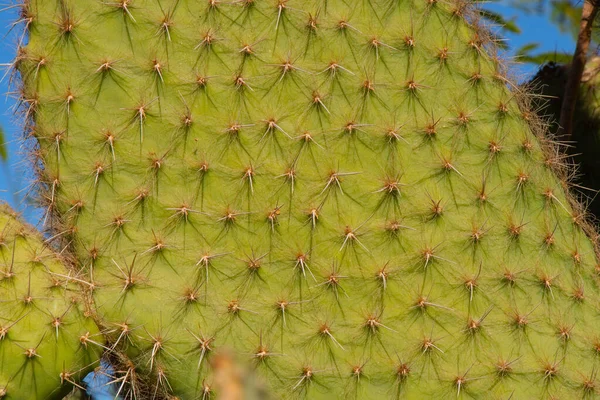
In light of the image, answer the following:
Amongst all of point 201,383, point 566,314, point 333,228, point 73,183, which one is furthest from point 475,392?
point 73,183

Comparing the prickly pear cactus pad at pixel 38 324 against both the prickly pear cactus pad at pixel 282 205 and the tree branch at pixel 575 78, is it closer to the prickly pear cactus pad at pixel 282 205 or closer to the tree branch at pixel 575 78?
the prickly pear cactus pad at pixel 282 205

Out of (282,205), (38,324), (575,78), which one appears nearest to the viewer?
(38,324)

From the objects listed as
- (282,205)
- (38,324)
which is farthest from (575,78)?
(38,324)

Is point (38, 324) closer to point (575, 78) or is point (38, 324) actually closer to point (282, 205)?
point (282, 205)

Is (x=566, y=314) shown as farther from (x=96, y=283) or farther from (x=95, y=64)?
(x=95, y=64)

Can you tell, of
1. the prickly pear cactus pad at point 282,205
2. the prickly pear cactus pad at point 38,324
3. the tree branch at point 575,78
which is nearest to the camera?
the prickly pear cactus pad at point 38,324

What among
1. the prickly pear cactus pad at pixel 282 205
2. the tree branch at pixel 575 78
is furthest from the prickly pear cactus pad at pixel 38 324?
the tree branch at pixel 575 78
